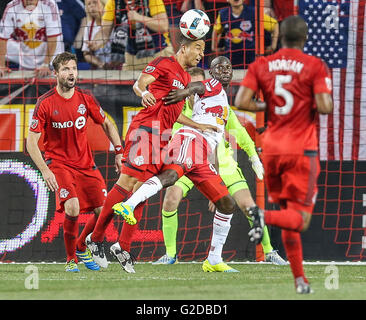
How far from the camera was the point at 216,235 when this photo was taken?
8.62 m

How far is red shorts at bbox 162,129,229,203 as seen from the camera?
310 inches

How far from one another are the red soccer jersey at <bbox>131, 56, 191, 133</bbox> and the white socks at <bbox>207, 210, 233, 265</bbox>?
4.07 ft

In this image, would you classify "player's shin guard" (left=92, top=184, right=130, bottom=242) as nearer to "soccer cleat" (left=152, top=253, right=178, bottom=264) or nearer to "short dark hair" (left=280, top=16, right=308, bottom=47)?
"soccer cleat" (left=152, top=253, right=178, bottom=264)

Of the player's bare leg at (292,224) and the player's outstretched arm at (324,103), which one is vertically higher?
the player's outstretched arm at (324,103)

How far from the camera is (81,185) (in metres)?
8.45

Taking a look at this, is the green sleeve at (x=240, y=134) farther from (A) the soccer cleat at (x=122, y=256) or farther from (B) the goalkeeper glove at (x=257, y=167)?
(A) the soccer cleat at (x=122, y=256)

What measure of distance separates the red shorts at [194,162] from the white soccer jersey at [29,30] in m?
3.69

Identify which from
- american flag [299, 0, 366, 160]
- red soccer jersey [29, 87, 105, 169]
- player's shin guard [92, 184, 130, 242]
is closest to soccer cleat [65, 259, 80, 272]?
player's shin guard [92, 184, 130, 242]

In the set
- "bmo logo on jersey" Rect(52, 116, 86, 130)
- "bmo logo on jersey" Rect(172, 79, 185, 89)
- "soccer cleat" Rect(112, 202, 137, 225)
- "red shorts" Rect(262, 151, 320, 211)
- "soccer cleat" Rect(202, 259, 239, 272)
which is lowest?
"soccer cleat" Rect(202, 259, 239, 272)

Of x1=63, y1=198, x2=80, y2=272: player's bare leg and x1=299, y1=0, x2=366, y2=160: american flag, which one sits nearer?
x1=63, y1=198, x2=80, y2=272: player's bare leg

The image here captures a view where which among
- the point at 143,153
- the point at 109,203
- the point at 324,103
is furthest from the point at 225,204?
the point at 324,103

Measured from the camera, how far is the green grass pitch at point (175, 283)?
234 inches

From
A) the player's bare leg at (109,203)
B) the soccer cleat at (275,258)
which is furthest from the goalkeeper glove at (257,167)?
the player's bare leg at (109,203)

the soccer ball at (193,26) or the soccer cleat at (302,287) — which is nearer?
the soccer cleat at (302,287)
